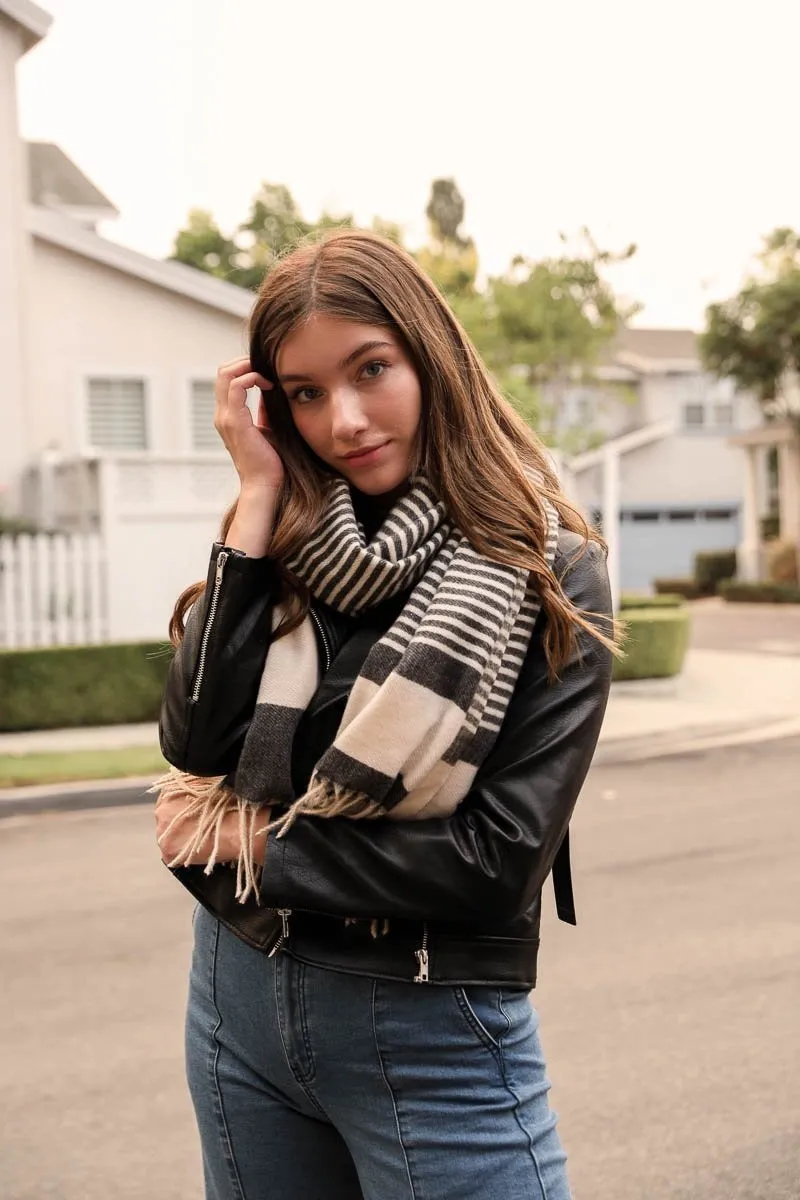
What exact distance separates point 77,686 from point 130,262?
611cm

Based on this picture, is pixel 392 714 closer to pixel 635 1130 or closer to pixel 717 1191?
pixel 717 1191

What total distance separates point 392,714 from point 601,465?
16.0m

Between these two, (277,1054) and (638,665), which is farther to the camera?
(638,665)

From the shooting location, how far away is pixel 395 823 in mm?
1631

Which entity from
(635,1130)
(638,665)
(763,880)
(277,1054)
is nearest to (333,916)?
(277,1054)

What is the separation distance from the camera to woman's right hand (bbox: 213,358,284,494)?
179cm

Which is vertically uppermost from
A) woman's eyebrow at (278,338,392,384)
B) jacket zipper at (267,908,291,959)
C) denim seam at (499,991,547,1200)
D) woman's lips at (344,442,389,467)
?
woman's eyebrow at (278,338,392,384)

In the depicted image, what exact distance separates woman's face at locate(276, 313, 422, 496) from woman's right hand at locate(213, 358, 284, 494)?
0.06 metres

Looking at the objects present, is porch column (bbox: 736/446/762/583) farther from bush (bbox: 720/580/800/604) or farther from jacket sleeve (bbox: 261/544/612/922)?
jacket sleeve (bbox: 261/544/612/922)

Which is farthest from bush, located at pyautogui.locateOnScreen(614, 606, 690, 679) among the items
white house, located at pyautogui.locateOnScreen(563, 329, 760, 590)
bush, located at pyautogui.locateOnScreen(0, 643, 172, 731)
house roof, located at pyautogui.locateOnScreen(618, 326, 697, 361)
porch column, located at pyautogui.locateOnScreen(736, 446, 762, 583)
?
house roof, located at pyautogui.locateOnScreen(618, 326, 697, 361)

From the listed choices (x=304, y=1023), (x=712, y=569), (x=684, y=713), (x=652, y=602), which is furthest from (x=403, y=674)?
(x=712, y=569)

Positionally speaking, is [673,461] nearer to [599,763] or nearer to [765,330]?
[765,330]

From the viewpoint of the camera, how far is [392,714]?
158 cm

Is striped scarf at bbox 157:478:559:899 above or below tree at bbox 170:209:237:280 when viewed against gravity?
below
